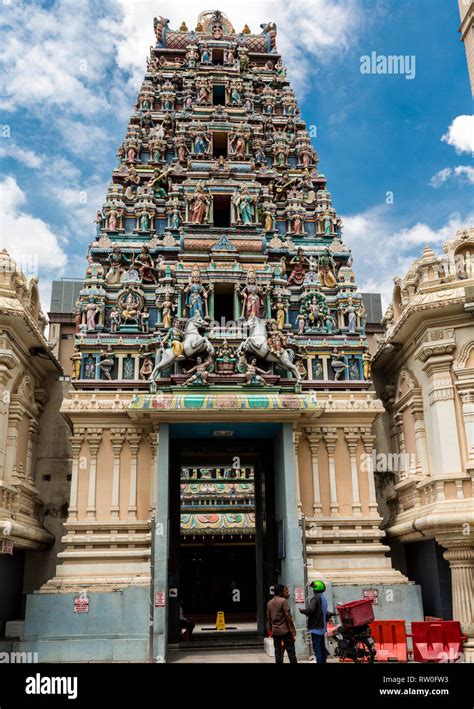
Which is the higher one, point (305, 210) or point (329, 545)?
point (305, 210)

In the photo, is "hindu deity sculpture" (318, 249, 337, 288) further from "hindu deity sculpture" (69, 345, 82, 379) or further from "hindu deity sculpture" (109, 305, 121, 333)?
"hindu deity sculpture" (69, 345, 82, 379)

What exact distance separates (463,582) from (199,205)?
1532cm

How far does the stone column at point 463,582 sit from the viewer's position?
17.0 metres

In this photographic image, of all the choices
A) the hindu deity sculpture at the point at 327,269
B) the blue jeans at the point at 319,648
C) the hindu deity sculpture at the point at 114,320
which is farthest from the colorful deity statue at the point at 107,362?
the blue jeans at the point at 319,648

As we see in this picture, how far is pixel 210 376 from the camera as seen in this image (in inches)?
802

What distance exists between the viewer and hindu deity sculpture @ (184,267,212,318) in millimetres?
22078

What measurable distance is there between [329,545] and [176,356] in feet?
24.3

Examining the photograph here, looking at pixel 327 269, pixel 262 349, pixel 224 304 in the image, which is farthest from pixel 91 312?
pixel 327 269

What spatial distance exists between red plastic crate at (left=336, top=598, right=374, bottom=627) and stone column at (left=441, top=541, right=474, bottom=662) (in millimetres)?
4128

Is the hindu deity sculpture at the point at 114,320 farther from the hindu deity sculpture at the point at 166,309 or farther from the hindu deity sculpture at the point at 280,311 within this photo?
the hindu deity sculpture at the point at 280,311
